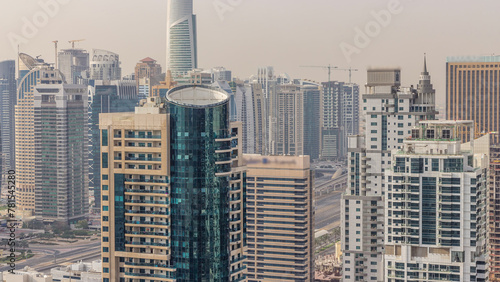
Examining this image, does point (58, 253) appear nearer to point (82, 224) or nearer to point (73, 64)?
point (82, 224)

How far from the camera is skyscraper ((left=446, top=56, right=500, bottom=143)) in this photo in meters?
46.2

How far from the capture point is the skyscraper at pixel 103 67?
68.8m

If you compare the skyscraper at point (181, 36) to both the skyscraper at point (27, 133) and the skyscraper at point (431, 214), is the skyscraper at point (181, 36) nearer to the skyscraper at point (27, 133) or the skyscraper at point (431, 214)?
the skyscraper at point (27, 133)

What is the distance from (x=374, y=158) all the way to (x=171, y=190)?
720cm

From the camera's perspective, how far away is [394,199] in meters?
18.3

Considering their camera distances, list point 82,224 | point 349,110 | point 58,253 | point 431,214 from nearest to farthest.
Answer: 1. point 431,214
2. point 58,253
3. point 82,224
4. point 349,110

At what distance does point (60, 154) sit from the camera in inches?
2094

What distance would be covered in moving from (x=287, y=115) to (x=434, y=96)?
4444 centimetres

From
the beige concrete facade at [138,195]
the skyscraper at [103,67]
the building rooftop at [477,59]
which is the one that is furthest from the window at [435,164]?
the skyscraper at [103,67]

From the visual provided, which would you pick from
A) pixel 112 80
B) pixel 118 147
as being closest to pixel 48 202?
pixel 112 80

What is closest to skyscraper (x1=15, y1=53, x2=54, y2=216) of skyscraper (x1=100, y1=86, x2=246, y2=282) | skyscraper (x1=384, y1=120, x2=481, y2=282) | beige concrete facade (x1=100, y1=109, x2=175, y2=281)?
beige concrete facade (x1=100, y1=109, x2=175, y2=281)

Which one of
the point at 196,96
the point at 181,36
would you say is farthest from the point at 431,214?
the point at 181,36

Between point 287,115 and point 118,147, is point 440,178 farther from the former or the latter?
point 287,115

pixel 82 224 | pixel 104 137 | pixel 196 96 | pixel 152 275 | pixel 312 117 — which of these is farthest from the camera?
pixel 312 117
